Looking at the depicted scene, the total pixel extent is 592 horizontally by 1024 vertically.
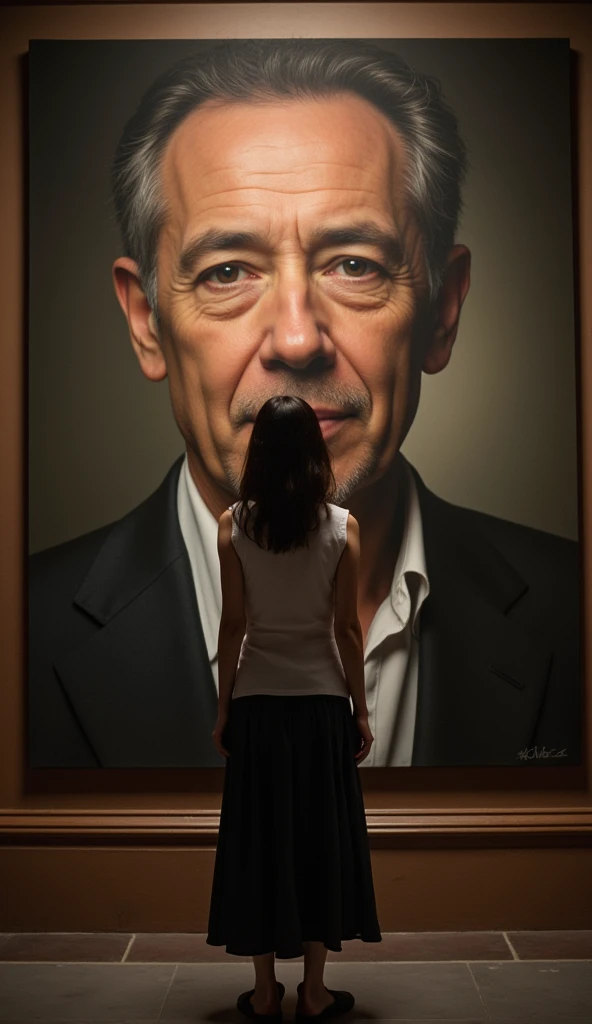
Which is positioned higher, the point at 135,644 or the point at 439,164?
the point at 439,164

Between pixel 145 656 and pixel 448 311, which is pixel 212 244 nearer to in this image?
pixel 448 311

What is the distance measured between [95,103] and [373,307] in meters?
1.17

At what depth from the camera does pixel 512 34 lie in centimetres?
384

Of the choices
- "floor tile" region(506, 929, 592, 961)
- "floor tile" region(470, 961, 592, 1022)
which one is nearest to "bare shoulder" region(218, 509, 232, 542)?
"floor tile" region(470, 961, 592, 1022)

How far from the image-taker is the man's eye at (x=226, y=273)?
371 centimetres

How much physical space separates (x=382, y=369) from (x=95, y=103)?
1327 mm

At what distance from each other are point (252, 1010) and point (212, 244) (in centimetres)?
235

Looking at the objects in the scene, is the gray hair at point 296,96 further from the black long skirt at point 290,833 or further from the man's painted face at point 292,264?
the black long skirt at point 290,833

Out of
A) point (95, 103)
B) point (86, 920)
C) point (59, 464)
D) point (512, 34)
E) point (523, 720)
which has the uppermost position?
point (512, 34)

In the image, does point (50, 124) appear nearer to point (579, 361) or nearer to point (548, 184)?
point (548, 184)

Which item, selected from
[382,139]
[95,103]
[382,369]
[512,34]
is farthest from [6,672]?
[512,34]

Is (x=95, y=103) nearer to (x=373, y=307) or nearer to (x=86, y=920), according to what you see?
(x=373, y=307)

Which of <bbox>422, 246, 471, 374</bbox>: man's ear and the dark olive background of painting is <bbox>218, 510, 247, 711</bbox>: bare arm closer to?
the dark olive background of painting

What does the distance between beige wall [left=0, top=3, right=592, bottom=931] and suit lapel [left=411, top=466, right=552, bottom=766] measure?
0.44 ft
